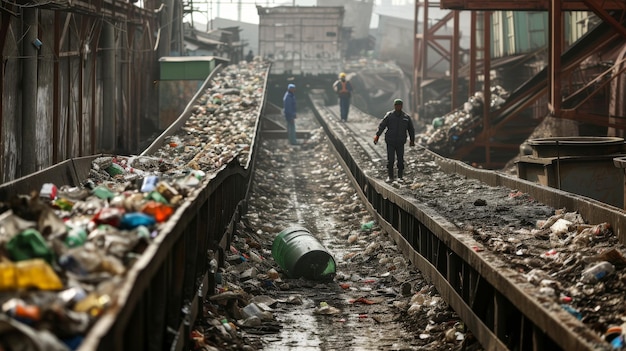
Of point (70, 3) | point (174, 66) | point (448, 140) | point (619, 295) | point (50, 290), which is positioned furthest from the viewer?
point (174, 66)

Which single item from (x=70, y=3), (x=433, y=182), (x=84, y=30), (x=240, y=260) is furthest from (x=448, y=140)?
(x=240, y=260)

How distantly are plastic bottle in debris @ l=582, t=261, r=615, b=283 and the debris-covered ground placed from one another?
110 centimetres

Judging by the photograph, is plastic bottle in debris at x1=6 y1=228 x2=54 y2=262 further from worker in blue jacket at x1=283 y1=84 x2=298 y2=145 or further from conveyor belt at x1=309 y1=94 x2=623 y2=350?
worker in blue jacket at x1=283 y1=84 x2=298 y2=145

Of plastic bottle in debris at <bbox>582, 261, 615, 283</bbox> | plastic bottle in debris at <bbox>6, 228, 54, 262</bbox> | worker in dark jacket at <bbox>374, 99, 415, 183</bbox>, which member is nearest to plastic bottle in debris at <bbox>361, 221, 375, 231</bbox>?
worker in dark jacket at <bbox>374, 99, 415, 183</bbox>

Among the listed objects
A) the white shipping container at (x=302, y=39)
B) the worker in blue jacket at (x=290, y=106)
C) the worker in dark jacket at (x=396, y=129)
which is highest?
the white shipping container at (x=302, y=39)

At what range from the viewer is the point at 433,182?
15359 mm

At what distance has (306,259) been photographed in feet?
35.5

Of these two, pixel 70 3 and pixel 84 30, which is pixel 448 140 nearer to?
pixel 84 30

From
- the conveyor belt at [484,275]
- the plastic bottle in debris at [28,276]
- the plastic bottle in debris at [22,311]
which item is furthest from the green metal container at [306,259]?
the plastic bottle in debris at [22,311]

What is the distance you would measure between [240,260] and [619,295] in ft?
18.0

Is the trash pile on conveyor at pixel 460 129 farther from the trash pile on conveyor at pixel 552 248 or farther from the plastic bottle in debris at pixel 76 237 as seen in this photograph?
the plastic bottle in debris at pixel 76 237

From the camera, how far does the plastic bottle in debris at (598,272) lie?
716 cm

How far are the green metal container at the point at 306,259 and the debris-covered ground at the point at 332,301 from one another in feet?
0.31

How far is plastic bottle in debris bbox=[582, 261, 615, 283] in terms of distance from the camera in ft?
23.5
